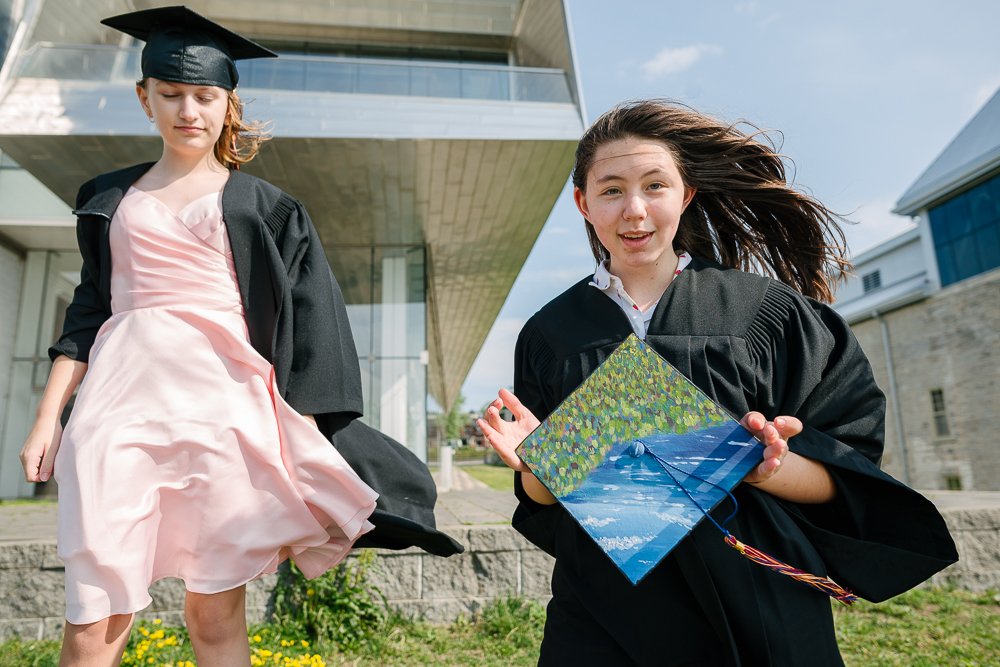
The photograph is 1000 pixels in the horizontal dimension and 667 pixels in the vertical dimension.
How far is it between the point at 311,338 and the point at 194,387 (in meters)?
0.33

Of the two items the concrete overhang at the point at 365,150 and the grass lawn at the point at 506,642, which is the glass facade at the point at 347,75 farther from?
the grass lawn at the point at 506,642

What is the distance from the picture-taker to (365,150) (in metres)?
9.16

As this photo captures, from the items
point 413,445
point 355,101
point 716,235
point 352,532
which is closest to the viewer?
point 352,532

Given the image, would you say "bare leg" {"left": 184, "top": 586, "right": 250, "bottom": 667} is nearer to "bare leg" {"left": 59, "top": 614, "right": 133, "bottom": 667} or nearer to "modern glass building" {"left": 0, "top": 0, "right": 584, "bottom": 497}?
"bare leg" {"left": 59, "top": 614, "right": 133, "bottom": 667}

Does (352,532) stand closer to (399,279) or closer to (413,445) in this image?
(413,445)

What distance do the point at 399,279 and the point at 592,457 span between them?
10.4m

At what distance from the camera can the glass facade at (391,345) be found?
10.4 m

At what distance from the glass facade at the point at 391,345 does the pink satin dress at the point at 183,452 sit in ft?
27.6

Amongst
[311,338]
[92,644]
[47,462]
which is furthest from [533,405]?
[47,462]

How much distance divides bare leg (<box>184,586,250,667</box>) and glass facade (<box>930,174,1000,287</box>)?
24.7 m

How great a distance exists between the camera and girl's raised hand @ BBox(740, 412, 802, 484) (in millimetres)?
1212

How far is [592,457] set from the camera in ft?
4.29

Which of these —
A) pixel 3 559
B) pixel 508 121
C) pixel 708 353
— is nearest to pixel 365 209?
pixel 508 121

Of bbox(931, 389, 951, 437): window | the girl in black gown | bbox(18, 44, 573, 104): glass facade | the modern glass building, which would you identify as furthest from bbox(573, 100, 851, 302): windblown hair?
bbox(931, 389, 951, 437): window
